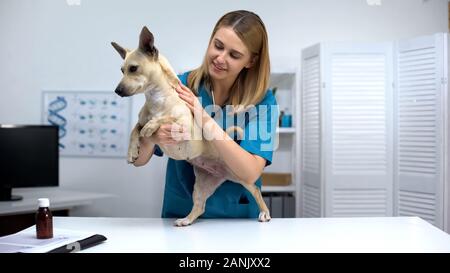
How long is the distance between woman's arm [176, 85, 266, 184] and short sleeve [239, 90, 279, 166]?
0.04 meters

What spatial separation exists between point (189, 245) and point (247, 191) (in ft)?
1.13

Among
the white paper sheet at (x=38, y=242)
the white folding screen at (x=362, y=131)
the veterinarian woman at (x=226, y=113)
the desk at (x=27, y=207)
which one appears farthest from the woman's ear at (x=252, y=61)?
the white folding screen at (x=362, y=131)

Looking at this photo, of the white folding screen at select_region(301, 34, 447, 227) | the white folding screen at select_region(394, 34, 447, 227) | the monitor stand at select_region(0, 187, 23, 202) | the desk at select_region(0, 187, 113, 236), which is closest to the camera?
the desk at select_region(0, 187, 113, 236)

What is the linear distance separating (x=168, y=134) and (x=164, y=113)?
0.18 feet

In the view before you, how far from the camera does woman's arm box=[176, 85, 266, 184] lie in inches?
38.9

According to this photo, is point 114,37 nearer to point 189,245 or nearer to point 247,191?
point 247,191

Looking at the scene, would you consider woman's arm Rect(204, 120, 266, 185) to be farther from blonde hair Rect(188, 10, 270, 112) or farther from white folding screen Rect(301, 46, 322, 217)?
white folding screen Rect(301, 46, 322, 217)

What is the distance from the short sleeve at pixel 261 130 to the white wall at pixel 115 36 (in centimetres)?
36

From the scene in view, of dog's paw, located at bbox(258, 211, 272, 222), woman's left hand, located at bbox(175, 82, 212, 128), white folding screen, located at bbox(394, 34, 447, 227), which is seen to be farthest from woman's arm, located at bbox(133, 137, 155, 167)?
white folding screen, located at bbox(394, 34, 447, 227)

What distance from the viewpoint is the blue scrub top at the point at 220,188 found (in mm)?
1113

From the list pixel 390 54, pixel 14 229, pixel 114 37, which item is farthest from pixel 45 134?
pixel 390 54

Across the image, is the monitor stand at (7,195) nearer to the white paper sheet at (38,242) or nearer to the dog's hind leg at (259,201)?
the white paper sheet at (38,242)

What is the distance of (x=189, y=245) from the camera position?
0.89m

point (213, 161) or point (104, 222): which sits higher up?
point (213, 161)
